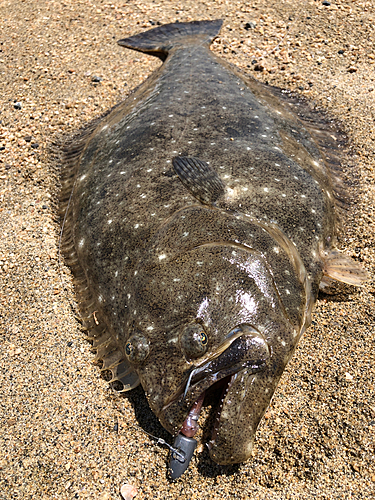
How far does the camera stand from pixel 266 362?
2.44 m

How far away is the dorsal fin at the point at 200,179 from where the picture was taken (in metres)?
3.05

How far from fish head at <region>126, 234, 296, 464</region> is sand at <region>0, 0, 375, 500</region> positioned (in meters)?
0.39

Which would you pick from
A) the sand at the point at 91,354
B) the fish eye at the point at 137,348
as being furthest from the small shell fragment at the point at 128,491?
the fish eye at the point at 137,348

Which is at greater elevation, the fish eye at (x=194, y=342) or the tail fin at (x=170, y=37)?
the tail fin at (x=170, y=37)

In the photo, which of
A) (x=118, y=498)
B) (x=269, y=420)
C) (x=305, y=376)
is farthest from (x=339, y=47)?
(x=118, y=498)

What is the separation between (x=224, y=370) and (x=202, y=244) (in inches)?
Answer: 32.2

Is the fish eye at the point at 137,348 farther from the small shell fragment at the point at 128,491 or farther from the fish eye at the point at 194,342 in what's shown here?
the small shell fragment at the point at 128,491

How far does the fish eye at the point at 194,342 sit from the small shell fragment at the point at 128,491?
2.88 feet

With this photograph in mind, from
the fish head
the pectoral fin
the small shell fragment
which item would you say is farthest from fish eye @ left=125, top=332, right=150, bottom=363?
the pectoral fin

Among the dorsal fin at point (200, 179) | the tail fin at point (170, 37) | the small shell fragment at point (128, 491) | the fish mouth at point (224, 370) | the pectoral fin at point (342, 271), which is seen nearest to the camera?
the fish mouth at point (224, 370)

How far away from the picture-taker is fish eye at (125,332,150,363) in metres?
2.55

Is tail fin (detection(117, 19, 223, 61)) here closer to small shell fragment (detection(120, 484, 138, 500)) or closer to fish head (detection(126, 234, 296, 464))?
fish head (detection(126, 234, 296, 464))

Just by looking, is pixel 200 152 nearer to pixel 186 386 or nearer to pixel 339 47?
pixel 186 386

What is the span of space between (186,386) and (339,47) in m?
5.30
